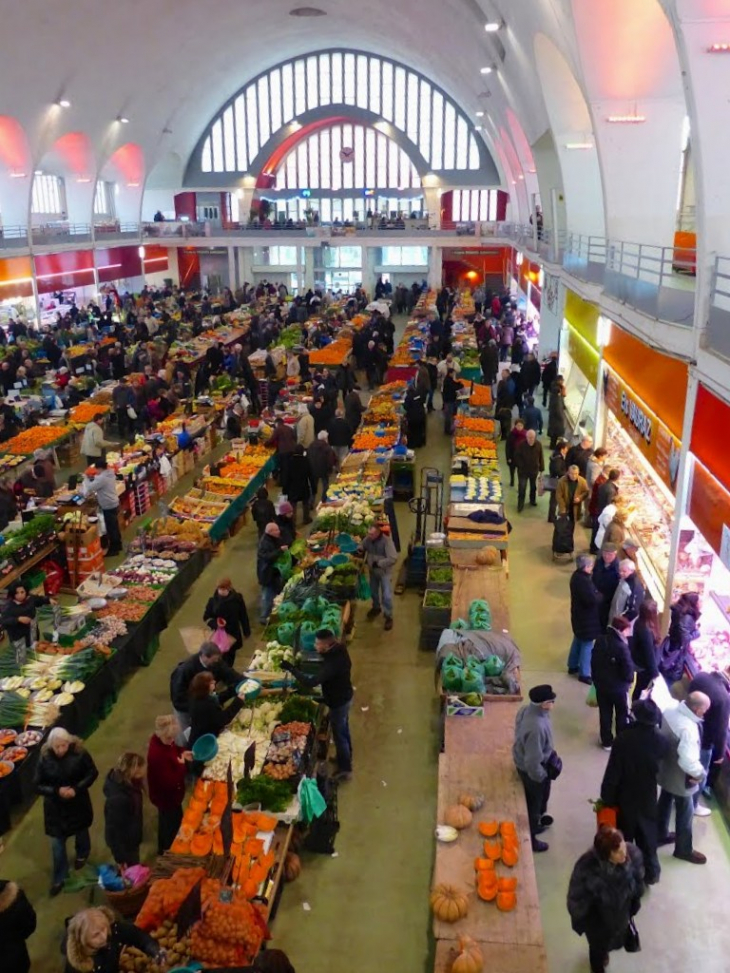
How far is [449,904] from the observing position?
5211 mm

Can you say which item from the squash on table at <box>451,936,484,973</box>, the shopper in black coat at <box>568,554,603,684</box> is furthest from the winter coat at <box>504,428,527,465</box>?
the squash on table at <box>451,936,484,973</box>

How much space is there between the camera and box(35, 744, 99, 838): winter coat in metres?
5.97

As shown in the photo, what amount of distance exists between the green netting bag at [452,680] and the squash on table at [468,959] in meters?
2.69

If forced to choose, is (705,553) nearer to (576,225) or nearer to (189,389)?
(576,225)

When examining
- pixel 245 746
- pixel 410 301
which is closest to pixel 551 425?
pixel 245 746

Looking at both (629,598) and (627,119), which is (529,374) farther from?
(629,598)

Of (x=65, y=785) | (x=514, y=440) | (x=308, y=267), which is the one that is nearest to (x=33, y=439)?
(x=514, y=440)

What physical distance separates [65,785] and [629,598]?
535 centimetres

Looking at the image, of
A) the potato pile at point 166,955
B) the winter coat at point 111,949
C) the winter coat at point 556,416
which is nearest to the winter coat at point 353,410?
the winter coat at point 556,416

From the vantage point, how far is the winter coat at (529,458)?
13.2m

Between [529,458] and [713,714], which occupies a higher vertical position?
[529,458]

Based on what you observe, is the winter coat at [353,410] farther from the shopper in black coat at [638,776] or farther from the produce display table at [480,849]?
the shopper in black coat at [638,776]

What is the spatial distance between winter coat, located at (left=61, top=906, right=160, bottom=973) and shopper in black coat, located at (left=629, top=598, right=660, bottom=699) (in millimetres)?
4688

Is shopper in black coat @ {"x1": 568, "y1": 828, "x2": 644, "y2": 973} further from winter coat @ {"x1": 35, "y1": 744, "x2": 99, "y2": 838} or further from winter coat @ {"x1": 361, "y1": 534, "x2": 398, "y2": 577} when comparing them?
winter coat @ {"x1": 361, "y1": 534, "x2": 398, "y2": 577}
